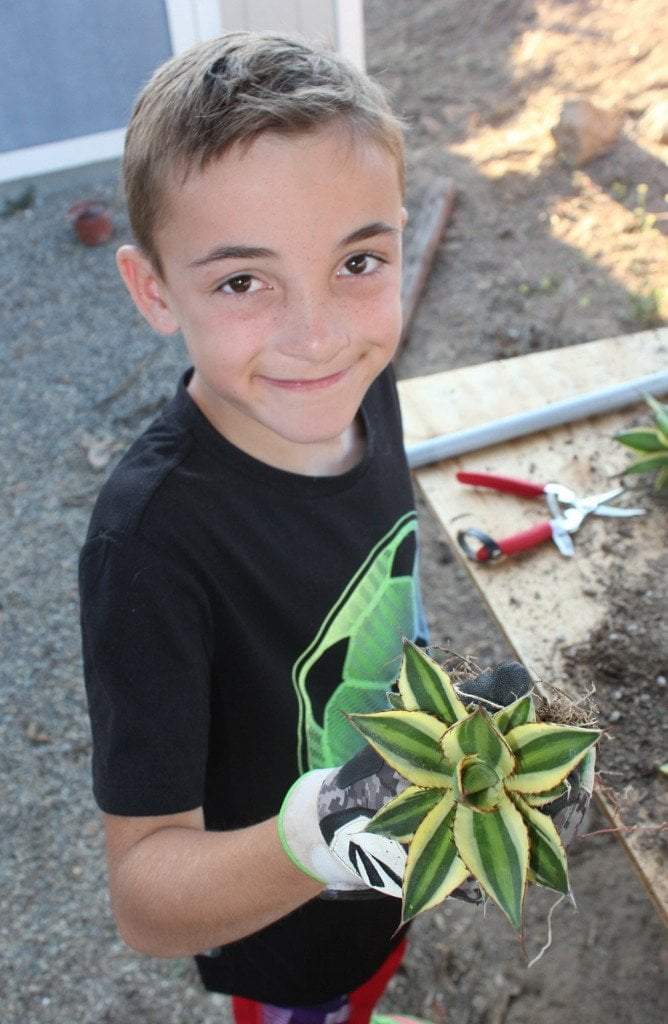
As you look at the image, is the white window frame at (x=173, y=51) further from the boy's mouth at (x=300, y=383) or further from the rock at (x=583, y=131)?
the boy's mouth at (x=300, y=383)

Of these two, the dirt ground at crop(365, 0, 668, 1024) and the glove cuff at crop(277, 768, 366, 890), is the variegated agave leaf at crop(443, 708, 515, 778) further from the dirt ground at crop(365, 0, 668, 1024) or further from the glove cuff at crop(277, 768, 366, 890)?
the dirt ground at crop(365, 0, 668, 1024)

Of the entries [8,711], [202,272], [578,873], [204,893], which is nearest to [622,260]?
[578,873]

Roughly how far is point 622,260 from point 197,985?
333 cm

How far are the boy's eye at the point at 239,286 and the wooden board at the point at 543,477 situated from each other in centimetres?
76

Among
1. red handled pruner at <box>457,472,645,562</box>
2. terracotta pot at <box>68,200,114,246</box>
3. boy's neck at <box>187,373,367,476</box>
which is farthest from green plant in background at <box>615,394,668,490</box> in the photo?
terracotta pot at <box>68,200,114,246</box>

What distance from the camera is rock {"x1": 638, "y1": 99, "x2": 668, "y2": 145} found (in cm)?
465

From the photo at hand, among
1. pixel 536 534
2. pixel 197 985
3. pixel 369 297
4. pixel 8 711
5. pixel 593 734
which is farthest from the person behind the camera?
pixel 8 711

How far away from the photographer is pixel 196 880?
3.90ft

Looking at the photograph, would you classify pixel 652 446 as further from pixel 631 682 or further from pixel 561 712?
pixel 561 712

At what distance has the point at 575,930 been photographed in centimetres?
238

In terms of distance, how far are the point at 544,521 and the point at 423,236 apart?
284cm

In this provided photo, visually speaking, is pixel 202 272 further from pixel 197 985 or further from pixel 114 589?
pixel 197 985

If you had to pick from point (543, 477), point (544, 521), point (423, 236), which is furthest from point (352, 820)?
point (423, 236)

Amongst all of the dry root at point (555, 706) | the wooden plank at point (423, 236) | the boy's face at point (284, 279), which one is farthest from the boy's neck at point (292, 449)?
the wooden plank at point (423, 236)
